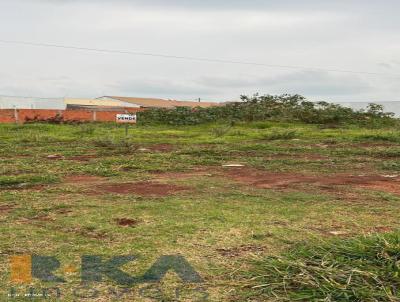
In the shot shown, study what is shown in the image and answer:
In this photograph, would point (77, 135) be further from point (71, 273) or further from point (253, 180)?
point (71, 273)

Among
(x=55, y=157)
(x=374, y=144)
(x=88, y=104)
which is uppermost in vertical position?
(x=88, y=104)

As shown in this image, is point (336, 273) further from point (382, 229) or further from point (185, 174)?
point (185, 174)

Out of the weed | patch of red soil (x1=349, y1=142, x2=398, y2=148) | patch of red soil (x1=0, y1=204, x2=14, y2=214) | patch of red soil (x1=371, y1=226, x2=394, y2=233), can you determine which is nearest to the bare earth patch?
patch of red soil (x1=0, y1=204, x2=14, y2=214)

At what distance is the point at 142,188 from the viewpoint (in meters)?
7.46

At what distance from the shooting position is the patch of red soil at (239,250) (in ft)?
13.9

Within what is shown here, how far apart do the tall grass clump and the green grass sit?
2cm

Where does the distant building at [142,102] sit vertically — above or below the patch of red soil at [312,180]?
above

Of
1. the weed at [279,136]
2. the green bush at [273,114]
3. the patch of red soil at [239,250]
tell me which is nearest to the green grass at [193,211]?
the patch of red soil at [239,250]

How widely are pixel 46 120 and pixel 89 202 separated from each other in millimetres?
17927

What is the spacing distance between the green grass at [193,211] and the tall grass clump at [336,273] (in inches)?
1.0

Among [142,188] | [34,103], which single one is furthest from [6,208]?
[34,103]

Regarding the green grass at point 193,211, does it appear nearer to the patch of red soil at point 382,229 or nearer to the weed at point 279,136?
the patch of red soil at point 382,229

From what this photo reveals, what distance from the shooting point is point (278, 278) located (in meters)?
3.53

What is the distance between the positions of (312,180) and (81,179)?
3702 millimetres
